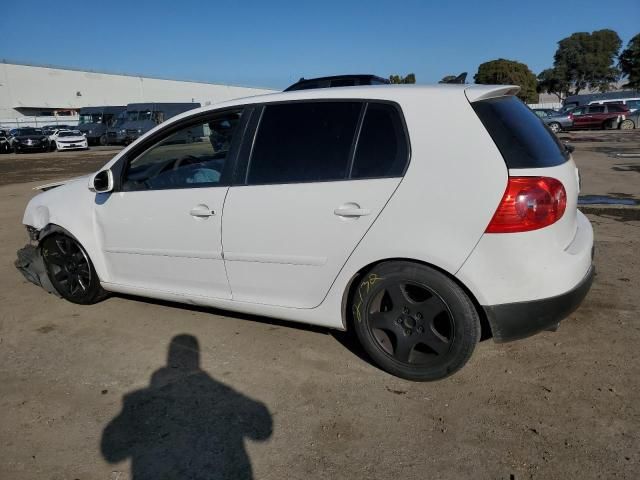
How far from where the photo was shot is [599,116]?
2831 centimetres

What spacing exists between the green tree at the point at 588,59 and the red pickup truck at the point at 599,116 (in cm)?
5197

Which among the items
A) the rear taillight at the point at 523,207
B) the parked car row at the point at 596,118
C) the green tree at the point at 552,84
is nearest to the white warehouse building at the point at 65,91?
the parked car row at the point at 596,118

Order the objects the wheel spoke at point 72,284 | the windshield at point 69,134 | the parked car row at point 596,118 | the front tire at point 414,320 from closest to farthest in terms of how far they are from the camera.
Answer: the front tire at point 414,320, the wheel spoke at point 72,284, the parked car row at point 596,118, the windshield at point 69,134

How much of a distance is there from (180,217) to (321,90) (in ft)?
4.11

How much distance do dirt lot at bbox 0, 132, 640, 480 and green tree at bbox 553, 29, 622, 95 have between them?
3240 inches

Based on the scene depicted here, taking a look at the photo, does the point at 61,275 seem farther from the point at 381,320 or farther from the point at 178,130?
the point at 381,320

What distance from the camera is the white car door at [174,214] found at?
3.23 metres

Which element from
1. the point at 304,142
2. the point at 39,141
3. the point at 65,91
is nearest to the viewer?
the point at 304,142

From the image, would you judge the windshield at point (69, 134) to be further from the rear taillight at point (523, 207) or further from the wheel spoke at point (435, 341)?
the rear taillight at point (523, 207)

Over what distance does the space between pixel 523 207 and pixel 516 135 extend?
43cm

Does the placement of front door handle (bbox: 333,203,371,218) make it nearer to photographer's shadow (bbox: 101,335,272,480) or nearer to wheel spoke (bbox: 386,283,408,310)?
wheel spoke (bbox: 386,283,408,310)

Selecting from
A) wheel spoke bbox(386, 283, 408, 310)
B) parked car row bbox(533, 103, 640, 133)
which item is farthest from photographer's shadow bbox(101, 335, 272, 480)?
parked car row bbox(533, 103, 640, 133)

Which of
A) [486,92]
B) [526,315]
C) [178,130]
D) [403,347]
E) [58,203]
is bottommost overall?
[403,347]

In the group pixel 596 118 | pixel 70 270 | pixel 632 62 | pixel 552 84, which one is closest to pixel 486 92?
pixel 70 270
